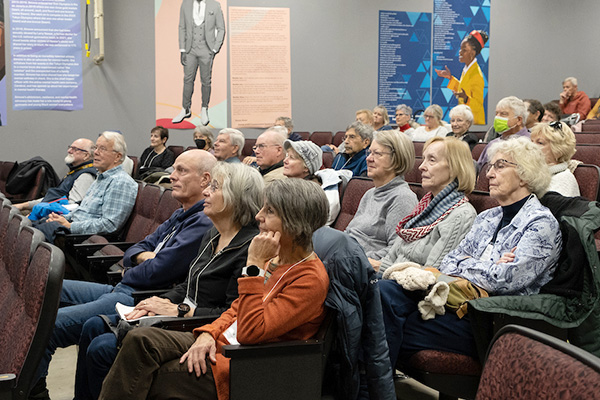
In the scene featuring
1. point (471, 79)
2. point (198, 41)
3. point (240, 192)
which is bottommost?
point (240, 192)

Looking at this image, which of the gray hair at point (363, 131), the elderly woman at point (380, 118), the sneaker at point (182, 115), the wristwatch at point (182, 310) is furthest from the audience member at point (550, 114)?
the wristwatch at point (182, 310)

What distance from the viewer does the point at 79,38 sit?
29.0ft

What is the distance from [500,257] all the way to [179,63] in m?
7.58

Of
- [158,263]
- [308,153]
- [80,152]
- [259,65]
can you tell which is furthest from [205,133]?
[158,263]

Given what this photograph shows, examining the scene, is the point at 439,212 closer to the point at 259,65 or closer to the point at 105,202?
the point at 105,202

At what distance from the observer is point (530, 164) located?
246 centimetres

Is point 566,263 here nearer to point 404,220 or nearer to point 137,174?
point 404,220

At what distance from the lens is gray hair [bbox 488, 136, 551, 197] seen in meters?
2.46

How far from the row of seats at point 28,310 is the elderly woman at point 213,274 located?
37cm

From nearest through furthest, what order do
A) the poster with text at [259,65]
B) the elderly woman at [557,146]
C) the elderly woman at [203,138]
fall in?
1. the elderly woman at [557,146]
2. the elderly woman at [203,138]
3. the poster with text at [259,65]

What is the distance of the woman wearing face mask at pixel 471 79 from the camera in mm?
10758

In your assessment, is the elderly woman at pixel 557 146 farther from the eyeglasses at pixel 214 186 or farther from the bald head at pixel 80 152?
the bald head at pixel 80 152

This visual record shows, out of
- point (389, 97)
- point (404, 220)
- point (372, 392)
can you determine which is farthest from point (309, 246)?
point (389, 97)

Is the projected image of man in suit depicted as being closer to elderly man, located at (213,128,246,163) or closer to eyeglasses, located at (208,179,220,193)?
elderly man, located at (213,128,246,163)
